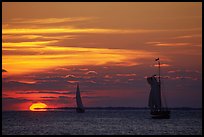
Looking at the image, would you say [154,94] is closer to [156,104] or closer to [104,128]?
[156,104]

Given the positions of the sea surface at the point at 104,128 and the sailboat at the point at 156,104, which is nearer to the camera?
the sea surface at the point at 104,128

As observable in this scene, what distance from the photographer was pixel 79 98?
7175 inches

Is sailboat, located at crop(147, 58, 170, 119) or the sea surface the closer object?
the sea surface

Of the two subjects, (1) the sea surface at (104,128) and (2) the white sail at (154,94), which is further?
(2) the white sail at (154,94)

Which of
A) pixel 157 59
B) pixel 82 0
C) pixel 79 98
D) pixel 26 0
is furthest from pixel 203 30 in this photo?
pixel 79 98

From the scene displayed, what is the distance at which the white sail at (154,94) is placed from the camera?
355 ft

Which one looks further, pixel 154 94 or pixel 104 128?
pixel 154 94

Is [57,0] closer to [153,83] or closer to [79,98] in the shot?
[153,83]

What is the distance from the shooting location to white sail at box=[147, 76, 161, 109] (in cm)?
10812

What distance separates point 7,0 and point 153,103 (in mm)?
77136

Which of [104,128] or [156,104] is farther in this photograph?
[156,104]

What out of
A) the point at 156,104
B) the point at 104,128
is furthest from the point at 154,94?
the point at 104,128

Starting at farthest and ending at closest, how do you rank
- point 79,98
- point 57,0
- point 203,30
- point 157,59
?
point 79,98 → point 157,59 → point 203,30 → point 57,0

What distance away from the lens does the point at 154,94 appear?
10931 centimetres
